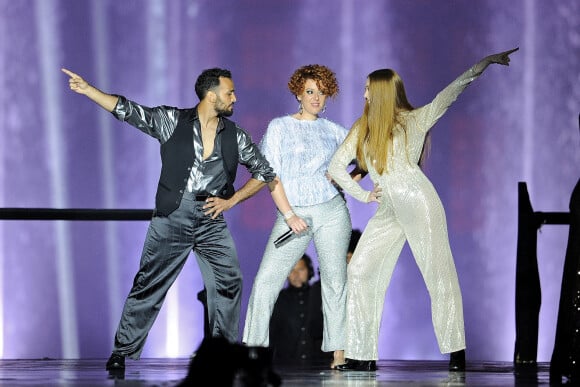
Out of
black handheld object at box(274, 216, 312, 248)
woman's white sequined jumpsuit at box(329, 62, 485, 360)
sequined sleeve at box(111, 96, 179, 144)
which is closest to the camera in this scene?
sequined sleeve at box(111, 96, 179, 144)

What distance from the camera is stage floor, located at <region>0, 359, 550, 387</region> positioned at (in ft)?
14.5

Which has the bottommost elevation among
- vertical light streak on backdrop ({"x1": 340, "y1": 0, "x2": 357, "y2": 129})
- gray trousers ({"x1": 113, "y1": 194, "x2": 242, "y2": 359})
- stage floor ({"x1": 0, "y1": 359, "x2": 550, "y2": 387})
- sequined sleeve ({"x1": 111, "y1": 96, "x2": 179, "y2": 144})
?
stage floor ({"x1": 0, "y1": 359, "x2": 550, "y2": 387})

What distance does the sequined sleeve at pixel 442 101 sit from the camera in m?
5.29

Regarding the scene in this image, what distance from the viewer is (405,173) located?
5438 mm

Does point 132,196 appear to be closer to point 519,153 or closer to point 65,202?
point 65,202

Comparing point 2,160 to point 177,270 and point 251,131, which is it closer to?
point 251,131

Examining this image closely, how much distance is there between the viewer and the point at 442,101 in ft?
17.7

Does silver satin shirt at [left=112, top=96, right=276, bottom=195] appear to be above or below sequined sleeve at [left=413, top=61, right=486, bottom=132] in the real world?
below

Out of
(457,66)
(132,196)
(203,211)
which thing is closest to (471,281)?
(457,66)

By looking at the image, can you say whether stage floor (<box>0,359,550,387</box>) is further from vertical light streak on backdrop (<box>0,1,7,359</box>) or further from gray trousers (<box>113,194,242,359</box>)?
vertical light streak on backdrop (<box>0,1,7,359</box>)

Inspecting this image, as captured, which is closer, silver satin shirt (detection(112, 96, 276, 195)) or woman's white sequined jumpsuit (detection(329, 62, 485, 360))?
silver satin shirt (detection(112, 96, 276, 195))

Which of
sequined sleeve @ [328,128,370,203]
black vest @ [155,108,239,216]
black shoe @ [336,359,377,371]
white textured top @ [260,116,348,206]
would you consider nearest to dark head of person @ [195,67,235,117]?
black vest @ [155,108,239,216]

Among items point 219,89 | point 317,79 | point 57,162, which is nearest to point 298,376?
point 219,89

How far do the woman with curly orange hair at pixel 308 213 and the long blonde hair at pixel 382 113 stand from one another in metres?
0.34
